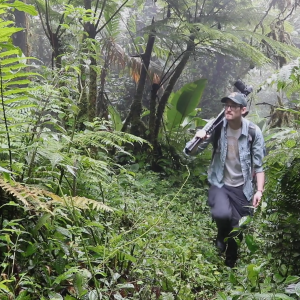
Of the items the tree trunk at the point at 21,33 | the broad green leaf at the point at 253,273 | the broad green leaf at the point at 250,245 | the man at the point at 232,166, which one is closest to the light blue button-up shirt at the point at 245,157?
the man at the point at 232,166

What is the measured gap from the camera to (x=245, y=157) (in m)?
3.65

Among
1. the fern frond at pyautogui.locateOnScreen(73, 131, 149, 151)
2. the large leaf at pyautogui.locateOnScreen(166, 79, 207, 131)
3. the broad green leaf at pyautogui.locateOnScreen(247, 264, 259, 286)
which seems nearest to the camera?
the broad green leaf at pyautogui.locateOnScreen(247, 264, 259, 286)

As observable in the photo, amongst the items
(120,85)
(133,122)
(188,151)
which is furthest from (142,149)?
(120,85)

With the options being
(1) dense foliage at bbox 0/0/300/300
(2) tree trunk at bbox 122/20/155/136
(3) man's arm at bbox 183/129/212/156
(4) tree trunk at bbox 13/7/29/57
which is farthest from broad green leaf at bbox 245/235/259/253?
(4) tree trunk at bbox 13/7/29/57

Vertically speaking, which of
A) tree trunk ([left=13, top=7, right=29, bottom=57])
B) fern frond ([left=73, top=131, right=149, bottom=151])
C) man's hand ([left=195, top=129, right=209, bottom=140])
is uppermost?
tree trunk ([left=13, top=7, right=29, bottom=57])

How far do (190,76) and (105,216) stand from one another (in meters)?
14.0

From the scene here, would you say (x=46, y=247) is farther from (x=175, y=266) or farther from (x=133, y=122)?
(x=133, y=122)

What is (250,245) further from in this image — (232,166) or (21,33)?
(21,33)

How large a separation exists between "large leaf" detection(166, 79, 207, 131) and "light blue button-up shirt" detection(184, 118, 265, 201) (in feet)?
11.8

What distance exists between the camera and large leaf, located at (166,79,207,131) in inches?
287

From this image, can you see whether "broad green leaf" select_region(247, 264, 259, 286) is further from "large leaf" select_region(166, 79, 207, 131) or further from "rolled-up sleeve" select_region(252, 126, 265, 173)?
"large leaf" select_region(166, 79, 207, 131)

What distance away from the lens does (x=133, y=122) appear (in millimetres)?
7473

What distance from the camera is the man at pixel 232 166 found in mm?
3568

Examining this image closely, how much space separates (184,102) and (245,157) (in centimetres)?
387
